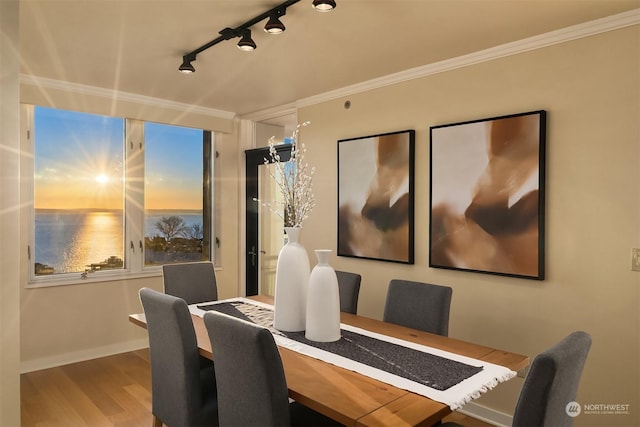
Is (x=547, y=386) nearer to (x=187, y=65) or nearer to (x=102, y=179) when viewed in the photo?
(x=187, y=65)

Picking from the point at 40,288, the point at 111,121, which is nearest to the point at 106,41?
the point at 111,121

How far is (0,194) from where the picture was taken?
149 cm

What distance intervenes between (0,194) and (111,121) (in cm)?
307

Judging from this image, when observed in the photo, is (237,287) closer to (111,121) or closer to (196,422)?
(111,121)

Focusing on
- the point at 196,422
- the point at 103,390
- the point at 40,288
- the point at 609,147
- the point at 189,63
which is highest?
the point at 189,63

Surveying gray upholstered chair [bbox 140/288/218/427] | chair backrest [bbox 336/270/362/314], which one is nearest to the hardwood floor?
gray upholstered chair [bbox 140/288/218/427]

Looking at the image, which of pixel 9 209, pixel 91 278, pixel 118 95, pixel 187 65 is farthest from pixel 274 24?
pixel 91 278

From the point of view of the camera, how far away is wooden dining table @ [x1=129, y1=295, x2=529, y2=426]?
145 centimetres

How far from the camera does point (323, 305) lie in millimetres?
2174

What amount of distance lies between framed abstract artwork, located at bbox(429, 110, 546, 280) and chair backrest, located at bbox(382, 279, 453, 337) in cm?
60

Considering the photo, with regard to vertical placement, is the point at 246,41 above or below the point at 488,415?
above

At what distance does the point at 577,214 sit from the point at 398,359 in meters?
1.50

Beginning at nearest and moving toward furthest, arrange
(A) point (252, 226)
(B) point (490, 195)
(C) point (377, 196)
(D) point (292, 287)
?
(D) point (292, 287)
(B) point (490, 195)
(C) point (377, 196)
(A) point (252, 226)

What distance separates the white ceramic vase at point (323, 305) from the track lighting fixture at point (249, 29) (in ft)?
3.99
